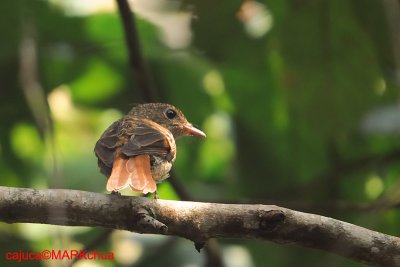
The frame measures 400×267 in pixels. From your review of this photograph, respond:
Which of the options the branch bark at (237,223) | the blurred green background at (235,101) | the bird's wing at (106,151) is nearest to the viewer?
the branch bark at (237,223)

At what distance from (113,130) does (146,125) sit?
23 cm

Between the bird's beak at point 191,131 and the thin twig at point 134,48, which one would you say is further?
the bird's beak at point 191,131

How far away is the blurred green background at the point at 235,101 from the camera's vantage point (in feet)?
14.0

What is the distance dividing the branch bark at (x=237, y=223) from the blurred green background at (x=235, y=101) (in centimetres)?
120

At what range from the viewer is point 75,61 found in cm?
491

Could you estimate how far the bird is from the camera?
3471 millimetres

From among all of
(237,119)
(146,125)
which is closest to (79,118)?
(237,119)

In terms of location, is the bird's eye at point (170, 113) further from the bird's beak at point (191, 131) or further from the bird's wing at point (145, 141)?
the bird's wing at point (145, 141)

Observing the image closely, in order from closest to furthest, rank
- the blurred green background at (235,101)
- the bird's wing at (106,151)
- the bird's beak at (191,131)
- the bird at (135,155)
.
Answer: the bird at (135,155)
the bird's wing at (106,151)
the blurred green background at (235,101)
the bird's beak at (191,131)

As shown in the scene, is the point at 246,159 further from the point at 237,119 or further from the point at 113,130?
the point at 113,130

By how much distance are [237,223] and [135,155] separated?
0.92 m

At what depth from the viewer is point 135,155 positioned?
3.66 meters

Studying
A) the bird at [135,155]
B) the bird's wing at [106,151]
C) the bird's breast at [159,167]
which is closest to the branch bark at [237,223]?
the bird at [135,155]

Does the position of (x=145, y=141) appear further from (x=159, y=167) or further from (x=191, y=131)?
(x=191, y=131)
